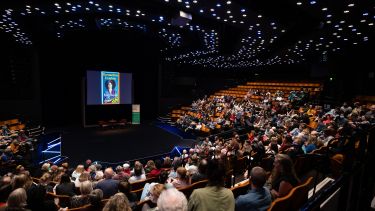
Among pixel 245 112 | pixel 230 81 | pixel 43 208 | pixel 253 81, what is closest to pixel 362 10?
pixel 245 112

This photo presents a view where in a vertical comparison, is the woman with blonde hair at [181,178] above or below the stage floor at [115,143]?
above

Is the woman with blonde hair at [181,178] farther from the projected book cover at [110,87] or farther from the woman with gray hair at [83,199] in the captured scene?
the projected book cover at [110,87]

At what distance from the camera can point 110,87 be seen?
51.2 feet

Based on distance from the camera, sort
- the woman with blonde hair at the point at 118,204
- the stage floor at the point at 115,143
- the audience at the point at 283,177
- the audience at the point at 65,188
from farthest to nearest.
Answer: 1. the stage floor at the point at 115,143
2. the audience at the point at 65,188
3. the audience at the point at 283,177
4. the woman with blonde hair at the point at 118,204

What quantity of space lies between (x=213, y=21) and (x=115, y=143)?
6.70 m

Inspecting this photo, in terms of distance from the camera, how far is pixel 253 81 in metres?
21.6

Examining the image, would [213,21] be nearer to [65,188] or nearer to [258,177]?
[65,188]

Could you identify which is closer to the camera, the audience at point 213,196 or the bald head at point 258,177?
the audience at point 213,196

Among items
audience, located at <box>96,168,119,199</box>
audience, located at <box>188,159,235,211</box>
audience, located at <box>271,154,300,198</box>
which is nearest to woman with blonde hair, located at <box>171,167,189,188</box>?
audience, located at <box>96,168,119,199</box>

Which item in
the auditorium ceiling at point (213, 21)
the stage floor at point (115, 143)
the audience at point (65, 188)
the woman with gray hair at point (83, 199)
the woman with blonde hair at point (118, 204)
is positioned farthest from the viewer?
the stage floor at point (115, 143)

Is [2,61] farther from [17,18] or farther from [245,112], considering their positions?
[245,112]

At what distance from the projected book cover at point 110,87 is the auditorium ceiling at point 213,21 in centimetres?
367

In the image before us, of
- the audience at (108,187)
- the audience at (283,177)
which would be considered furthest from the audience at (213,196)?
the audience at (108,187)

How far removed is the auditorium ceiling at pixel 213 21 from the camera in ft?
23.3
